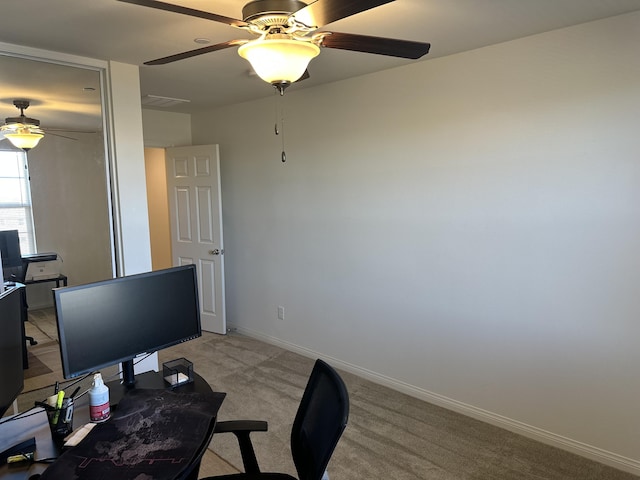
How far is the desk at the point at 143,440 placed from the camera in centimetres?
122

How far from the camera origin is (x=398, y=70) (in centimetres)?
311

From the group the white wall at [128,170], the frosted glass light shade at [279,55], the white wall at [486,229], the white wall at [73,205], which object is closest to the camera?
the frosted glass light shade at [279,55]

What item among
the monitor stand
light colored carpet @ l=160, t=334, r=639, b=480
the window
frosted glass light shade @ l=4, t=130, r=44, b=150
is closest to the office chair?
the monitor stand

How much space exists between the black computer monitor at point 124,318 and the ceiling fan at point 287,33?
37.2 inches

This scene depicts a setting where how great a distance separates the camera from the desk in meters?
1.22

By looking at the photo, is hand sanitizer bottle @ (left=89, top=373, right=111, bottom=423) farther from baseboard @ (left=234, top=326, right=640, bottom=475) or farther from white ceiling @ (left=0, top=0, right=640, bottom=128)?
baseboard @ (left=234, top=326, right=640, bottom=475)

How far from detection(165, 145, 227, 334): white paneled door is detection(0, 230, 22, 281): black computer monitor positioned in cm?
203

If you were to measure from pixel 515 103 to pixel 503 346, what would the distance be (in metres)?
1.57

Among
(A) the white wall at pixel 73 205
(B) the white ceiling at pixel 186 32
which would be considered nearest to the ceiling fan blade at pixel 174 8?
(B) the white ceiling at pixel 186 32

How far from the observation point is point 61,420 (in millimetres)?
1463

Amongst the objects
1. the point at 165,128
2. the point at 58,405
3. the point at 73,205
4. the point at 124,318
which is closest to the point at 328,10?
the point at 124,318

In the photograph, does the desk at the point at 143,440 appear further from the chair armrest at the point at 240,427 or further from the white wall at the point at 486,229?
the white wall at the point at 486,229

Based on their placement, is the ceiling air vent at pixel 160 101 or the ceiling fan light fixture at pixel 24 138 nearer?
the ceiling fan light fixture at pixel 24 138

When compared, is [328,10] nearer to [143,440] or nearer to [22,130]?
[143,440]
